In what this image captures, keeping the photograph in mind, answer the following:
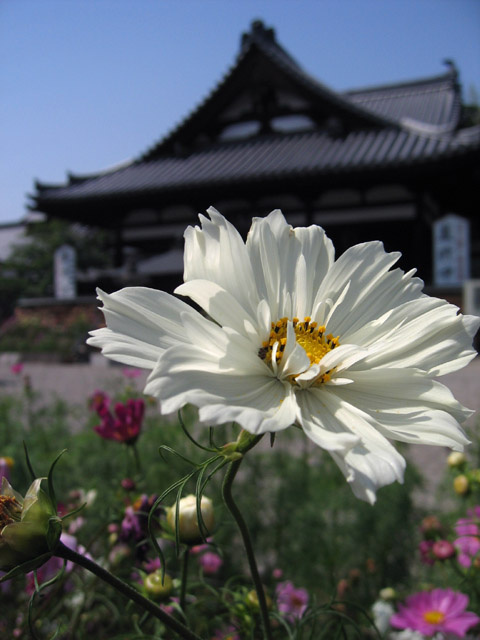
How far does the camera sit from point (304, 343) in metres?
0.46

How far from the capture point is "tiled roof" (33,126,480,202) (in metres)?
6.71

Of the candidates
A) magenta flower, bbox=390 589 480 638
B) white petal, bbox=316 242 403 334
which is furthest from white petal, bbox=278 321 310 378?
magenta flower, bbox=390 589 480 638

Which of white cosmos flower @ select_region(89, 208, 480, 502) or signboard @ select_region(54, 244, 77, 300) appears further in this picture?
signboard @ select_region(54, 244, 77, 300)

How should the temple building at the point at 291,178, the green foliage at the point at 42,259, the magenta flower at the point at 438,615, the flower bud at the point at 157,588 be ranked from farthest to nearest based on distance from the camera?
the green foliage at the point at 42,259
the temple building at the point at 291,178
the magenta flower at the point at 438,615
the flower bud at the point at 157,588

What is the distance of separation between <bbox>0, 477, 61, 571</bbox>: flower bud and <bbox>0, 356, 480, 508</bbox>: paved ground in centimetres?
179

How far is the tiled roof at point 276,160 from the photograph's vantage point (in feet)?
22.0

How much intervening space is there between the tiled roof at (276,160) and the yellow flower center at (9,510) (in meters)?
6.72

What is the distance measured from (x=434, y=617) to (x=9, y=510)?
601 mm

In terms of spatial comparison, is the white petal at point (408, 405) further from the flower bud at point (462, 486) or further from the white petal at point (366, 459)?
the flower bud at point (462, 486)

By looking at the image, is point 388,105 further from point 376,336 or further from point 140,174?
point 376,336

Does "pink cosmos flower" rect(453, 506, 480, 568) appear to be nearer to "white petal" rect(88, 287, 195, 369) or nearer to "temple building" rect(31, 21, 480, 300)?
"white petal" rect(88, 287, 195, 369)

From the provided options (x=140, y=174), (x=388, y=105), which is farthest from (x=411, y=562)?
(x=388, y=105)

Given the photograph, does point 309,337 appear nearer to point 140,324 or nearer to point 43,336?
point 140,324

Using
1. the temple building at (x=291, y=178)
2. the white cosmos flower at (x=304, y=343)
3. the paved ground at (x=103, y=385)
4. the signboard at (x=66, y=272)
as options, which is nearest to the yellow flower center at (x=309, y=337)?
the white cosmos flower at (x=304, y=343)
